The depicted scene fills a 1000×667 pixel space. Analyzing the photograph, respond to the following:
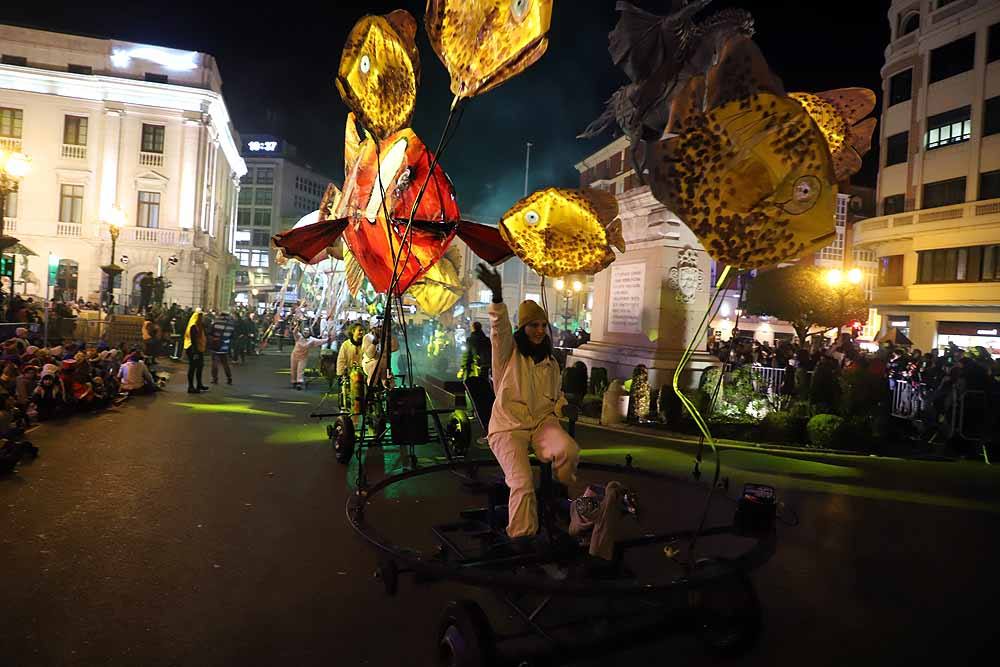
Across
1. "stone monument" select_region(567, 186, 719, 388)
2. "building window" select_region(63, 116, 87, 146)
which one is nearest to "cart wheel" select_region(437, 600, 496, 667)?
"stone monument" select_region(567, 186, 719, 388)

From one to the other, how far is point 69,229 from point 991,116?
1941 inches

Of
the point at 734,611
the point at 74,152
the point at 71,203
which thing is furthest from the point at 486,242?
the point at 74,152

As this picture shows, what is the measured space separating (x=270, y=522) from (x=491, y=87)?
4424 millimetres

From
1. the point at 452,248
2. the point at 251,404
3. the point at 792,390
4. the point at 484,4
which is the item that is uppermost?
the point at 484,4

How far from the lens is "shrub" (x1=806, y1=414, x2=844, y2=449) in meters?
10.7

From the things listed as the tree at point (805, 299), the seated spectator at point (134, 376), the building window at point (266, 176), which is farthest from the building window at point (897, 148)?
the building window at point (266, 176)

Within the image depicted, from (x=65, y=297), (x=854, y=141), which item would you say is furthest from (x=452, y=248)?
(x=65, y=297)

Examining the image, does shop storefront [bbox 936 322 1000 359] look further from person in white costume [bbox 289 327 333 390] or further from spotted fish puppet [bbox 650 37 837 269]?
spotted fish puppet [bbox 650 37 837 269]

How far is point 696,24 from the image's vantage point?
587cm

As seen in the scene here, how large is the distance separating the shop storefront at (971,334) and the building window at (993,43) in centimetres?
1139

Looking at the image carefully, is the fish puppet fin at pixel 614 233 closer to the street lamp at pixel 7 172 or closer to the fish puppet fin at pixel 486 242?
the fish puppet fin at pixel 486 242

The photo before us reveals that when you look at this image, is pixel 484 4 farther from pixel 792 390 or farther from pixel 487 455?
pixel 792 390

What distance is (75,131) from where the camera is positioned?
39.5 metres

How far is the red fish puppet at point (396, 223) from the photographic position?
6.57 m
